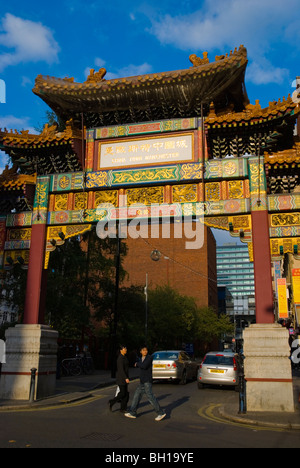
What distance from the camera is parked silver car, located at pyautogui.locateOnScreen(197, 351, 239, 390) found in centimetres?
1549

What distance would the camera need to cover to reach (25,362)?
11.9 m

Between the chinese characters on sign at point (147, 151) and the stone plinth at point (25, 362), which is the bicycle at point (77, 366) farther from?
the chinese characters on sign at point (147, 151)

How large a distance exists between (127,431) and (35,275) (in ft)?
22.5

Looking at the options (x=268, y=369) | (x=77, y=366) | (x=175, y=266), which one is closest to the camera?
(x=268, y=369)

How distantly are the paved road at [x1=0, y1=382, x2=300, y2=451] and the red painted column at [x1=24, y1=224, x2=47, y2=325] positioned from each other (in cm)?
321

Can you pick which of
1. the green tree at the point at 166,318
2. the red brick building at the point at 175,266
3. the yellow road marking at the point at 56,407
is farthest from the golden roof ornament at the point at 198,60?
the red brick building at the point at 175,266

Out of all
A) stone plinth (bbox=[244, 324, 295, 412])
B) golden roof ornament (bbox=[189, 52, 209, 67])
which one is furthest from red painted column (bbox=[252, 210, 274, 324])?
golden roof ornament (bbox=[189, 52, 209, 67])

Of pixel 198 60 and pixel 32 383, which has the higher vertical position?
pixel 198 60

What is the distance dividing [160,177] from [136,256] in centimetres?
5068

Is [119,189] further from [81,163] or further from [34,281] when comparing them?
[34,281]

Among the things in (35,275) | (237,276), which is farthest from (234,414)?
(237,276)

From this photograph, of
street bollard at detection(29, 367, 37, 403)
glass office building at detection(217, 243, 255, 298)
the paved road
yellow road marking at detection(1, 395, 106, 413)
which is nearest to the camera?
the paved road

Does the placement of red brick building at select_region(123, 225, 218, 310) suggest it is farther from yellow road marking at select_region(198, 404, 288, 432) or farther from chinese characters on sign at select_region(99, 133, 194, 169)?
yellow road marking at select_region(198, 404, 288, 432)

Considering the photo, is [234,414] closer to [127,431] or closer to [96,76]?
[127,431]
